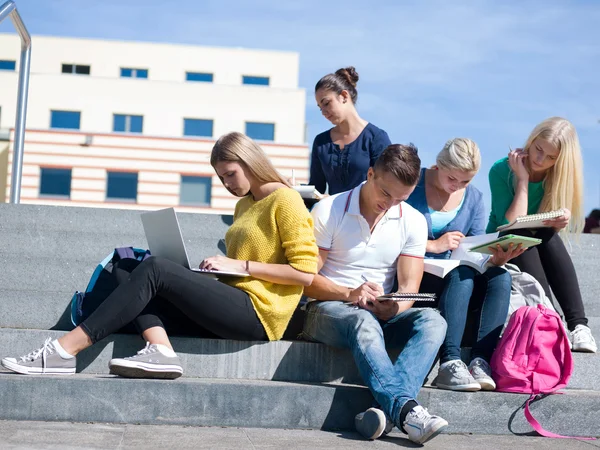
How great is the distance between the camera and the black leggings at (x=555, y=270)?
4617mm

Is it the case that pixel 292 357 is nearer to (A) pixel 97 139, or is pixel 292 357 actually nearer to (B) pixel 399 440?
(B) pixel 399 440

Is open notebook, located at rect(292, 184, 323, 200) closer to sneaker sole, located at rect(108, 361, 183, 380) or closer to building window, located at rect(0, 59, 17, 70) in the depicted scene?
sneaker sole, located at rect(108, 361, 183, 380)

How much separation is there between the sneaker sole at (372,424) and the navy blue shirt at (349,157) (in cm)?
216

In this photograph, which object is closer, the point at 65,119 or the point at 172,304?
the point at 172,304

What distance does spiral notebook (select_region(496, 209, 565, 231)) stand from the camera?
173 inches

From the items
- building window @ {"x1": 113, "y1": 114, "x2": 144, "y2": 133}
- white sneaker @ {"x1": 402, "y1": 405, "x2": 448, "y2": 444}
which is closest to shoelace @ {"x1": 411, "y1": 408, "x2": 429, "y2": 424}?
white sneaker @ {"x1": 402, "y1": 405, "x2": 448, "y2": 444}

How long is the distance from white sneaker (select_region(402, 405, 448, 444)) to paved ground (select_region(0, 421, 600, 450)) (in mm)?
71

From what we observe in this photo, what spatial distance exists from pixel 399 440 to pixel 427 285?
1.10 metres

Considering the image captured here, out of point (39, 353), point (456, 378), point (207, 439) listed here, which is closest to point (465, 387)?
point (456, 378)

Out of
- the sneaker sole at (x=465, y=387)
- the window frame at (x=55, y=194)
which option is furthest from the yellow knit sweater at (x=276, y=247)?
the window frame at (x=55, y=194)

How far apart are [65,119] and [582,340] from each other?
2750 centimetres

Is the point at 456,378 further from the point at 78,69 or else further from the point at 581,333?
the point at 78,69

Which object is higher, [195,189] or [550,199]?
[195,189]

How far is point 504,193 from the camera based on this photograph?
16.3 feet
